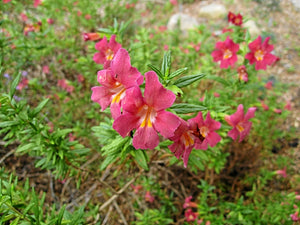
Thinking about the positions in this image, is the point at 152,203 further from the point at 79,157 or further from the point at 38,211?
the point at 38,211

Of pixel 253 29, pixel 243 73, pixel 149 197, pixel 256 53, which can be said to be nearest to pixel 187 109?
pixel 243 73

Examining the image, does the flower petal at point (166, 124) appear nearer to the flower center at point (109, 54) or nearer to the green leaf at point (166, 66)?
the green leaf at point (166, 66)

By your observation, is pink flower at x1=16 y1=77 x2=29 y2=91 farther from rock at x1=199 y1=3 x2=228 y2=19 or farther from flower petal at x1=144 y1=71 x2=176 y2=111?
rock at x1=199 y1=3 x2=228 y2=19

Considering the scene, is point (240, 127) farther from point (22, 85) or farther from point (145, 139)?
point (22, 85)

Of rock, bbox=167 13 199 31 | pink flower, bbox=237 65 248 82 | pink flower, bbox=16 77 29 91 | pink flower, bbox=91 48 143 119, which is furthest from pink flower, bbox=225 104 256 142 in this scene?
rock, bbox=167 13 199 31

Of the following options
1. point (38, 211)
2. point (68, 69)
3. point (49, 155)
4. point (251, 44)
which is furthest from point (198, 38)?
point (38, 211)

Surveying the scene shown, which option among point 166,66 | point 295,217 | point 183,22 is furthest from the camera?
point 183,22
